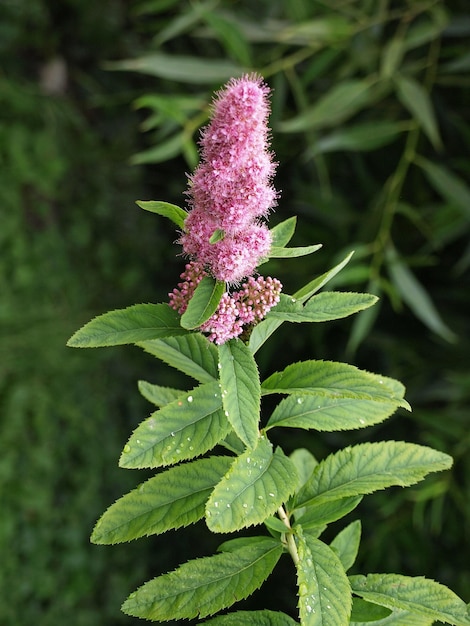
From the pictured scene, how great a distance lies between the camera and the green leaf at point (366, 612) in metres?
0.44

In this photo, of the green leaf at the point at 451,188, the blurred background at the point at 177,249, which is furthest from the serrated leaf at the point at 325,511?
the green leaf at the point at 451,188

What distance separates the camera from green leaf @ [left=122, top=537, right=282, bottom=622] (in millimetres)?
419

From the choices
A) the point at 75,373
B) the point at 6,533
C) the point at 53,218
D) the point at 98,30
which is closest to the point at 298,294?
the point at 6,533

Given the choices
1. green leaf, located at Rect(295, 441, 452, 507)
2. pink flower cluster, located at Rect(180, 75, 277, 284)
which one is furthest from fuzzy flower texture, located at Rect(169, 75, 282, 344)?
green leaf, located at Rect(295, 441, 452, 507)

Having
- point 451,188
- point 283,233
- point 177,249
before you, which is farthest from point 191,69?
point 283,233

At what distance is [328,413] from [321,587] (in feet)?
0.35

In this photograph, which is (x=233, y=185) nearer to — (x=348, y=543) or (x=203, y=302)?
(x=203, y=302)

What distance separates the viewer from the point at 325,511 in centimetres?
48

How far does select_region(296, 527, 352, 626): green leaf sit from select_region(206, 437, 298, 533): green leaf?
5 centimetres

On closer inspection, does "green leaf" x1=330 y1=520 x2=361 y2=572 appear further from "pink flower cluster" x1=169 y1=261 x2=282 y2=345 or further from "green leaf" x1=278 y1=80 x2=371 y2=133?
"green leaf" x1=278 y1=80 x2=371 y2=133

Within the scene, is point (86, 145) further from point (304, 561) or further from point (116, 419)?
point (304, 561)

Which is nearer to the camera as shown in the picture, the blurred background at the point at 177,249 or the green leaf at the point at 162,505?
the green leaf at the point at 162,505

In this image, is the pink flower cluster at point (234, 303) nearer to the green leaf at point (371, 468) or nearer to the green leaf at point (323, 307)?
the green leaf at point (323, 307)

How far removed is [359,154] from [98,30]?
0.90 m
